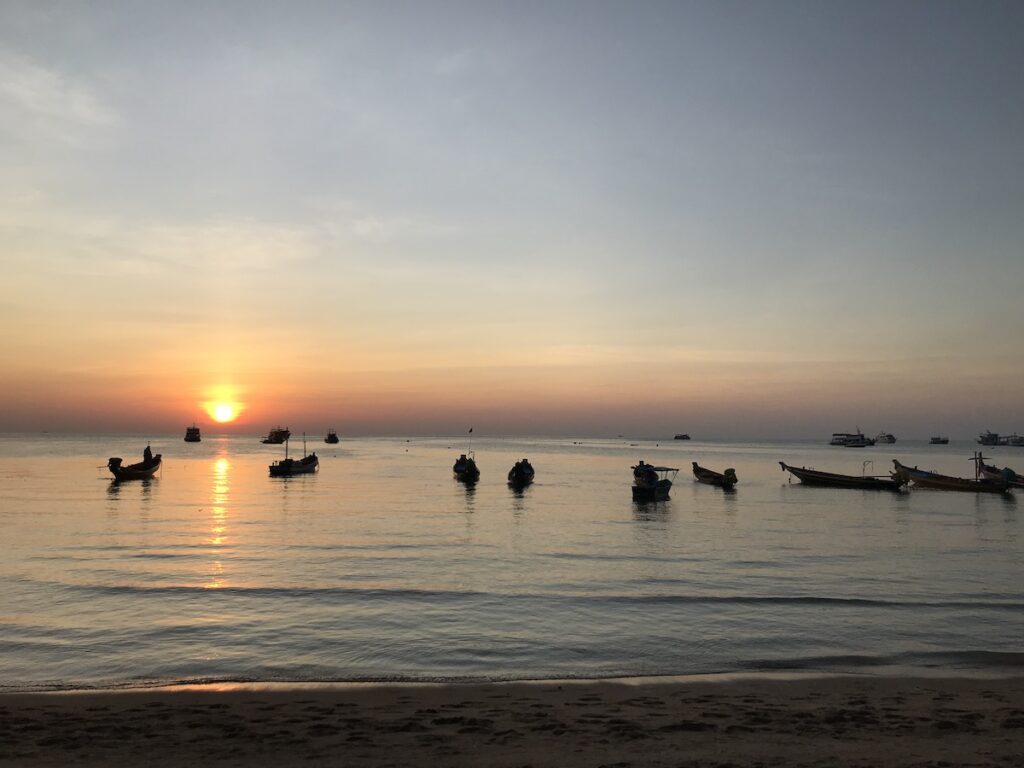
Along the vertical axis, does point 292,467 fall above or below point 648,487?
above

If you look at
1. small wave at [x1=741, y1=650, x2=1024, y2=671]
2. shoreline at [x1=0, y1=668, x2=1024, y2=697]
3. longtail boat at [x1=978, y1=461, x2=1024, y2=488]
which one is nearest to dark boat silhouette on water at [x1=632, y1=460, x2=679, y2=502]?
longtail boat at [x1=978, y1=461, x2=1024, y2=488]

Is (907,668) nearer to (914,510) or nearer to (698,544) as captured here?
(698,544)

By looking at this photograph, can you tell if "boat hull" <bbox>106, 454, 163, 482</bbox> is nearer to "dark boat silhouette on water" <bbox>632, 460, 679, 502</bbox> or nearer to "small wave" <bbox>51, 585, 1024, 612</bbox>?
"dark boat silhouette on water" <bbox>632, 460, 679, 502</bbox>

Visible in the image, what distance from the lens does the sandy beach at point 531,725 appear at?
941cm

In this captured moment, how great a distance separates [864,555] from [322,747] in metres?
27.4

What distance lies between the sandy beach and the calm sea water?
1546mm

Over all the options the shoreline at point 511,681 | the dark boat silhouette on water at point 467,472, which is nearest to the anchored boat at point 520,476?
the dark boat silhouette on water at point 467,472

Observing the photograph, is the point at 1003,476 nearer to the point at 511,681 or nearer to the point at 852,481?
the point at 852,481

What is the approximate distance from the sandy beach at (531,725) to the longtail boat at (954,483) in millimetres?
60706

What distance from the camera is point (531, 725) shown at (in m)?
10.8

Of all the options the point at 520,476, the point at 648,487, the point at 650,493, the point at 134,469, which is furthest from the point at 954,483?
the point at 134,469

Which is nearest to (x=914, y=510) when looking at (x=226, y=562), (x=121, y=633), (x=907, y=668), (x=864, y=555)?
(x=864, y=555)

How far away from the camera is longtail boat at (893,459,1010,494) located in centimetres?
6412

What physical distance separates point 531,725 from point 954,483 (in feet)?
233
